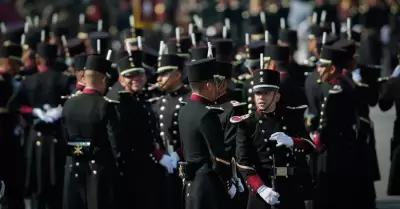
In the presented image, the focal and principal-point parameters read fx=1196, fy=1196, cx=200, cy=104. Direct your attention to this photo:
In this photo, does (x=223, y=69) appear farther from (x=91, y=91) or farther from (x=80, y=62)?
(x=80, y=62)

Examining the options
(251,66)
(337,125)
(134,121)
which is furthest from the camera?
(251,66)

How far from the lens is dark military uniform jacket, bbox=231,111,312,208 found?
10477 mm

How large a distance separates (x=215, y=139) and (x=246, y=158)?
0.59m

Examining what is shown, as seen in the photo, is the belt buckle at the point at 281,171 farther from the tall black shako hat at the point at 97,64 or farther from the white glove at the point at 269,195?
the tall black shako hat at the point at 97,64

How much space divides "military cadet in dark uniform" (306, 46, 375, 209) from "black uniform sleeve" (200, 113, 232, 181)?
11.3 ft

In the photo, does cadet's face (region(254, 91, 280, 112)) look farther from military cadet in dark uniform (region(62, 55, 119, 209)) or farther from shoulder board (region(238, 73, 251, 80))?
shoulder board (region(238, 73, 251, 80))

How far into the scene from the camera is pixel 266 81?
10750 millimetres

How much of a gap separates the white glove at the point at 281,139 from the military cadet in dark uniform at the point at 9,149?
445cm

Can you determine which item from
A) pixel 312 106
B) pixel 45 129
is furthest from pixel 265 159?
pixel 45 129

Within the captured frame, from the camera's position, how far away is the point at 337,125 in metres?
13.3

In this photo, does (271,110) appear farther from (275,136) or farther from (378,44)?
(378,44)

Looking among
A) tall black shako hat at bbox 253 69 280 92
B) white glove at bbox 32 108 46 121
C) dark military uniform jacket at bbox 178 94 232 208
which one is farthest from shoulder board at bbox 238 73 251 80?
dark military uniform jacket at bbox 178 94 232 208

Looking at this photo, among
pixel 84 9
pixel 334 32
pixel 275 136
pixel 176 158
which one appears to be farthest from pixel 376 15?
pixel 275 136

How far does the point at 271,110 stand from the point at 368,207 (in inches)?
142
